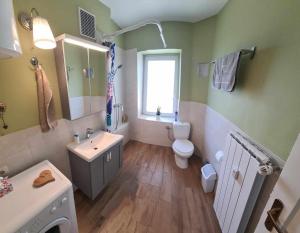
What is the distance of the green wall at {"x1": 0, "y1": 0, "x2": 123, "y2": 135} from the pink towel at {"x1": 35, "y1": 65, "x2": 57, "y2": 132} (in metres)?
0.05

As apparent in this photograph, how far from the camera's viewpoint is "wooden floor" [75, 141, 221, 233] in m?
1.41

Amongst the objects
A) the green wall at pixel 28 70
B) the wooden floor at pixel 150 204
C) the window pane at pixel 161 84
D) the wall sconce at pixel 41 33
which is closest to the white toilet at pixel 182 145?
the wooden floor at pixel 150 204

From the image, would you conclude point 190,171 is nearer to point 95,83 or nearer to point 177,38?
point 95,83

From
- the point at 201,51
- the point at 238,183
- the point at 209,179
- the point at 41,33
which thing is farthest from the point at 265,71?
the point at 41,33

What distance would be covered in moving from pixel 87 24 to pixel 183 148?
87.6 inches

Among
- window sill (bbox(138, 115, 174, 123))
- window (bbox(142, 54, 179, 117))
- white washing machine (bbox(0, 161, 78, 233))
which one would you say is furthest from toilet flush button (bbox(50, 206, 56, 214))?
window (bbox(142, 54, 179, 117))

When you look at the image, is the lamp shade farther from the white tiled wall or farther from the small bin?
the small bin

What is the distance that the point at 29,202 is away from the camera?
0.85 metres

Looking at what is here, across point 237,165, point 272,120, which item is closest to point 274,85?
point 272,120

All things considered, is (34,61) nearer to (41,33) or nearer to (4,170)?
(41,33)

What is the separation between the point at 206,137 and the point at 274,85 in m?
1.55

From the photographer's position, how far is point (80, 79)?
160cm

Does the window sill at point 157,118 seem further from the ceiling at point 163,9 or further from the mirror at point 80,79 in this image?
the ceiling at point 163,9

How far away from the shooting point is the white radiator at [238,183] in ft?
3.02
